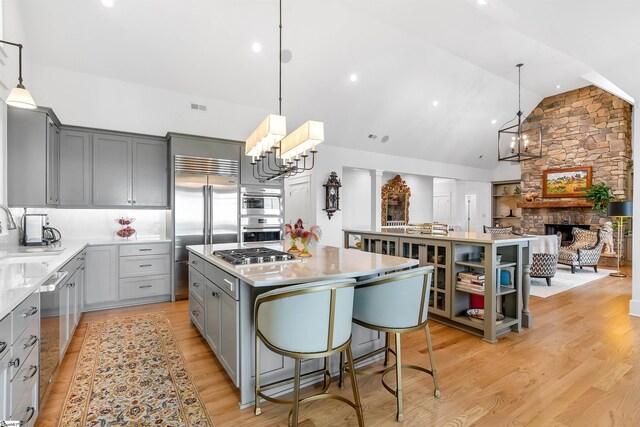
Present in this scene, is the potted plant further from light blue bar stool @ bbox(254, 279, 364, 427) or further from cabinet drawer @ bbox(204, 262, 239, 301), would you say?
cabinet drawer @ bbox(204, 262, 239, 301)

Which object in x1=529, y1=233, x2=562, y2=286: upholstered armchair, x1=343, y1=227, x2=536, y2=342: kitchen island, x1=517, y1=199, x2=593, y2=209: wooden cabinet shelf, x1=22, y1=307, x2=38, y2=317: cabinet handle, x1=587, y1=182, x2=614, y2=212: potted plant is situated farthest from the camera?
x1=517, y1=199, x2=593, y2=209: wooden cabinet shelf

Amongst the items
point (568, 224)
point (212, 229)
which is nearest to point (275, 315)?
point (212, 229)

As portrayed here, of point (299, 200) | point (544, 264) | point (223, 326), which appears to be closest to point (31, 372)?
point (223, 326)

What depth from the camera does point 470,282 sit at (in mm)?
3299

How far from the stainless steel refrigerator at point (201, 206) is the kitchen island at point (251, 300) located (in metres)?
1.97

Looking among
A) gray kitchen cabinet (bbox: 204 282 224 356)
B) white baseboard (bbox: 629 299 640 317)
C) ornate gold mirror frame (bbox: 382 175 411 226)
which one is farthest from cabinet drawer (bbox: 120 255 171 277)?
ornate gold mirror frame (bbox: 382 175 411 226)

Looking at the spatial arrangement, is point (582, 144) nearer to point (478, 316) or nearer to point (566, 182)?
point (566, 182)

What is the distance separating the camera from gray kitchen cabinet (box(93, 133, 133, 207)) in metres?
4.27

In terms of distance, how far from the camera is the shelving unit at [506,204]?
1007cm

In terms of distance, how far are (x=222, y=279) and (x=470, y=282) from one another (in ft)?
8.22

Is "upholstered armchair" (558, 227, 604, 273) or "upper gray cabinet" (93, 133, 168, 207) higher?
"upper gray cabinet" (93, 133, 168, 207)

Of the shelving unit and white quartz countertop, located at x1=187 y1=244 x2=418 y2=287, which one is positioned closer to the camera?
white quartz countertop, located at x1=187 y1=244 x2=418 y2=287

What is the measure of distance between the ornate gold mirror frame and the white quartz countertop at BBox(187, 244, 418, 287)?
7.64 m

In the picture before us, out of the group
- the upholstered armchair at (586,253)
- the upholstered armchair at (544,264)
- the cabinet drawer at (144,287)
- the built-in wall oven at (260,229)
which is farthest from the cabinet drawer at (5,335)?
the upholstered armchair at (586,253)
